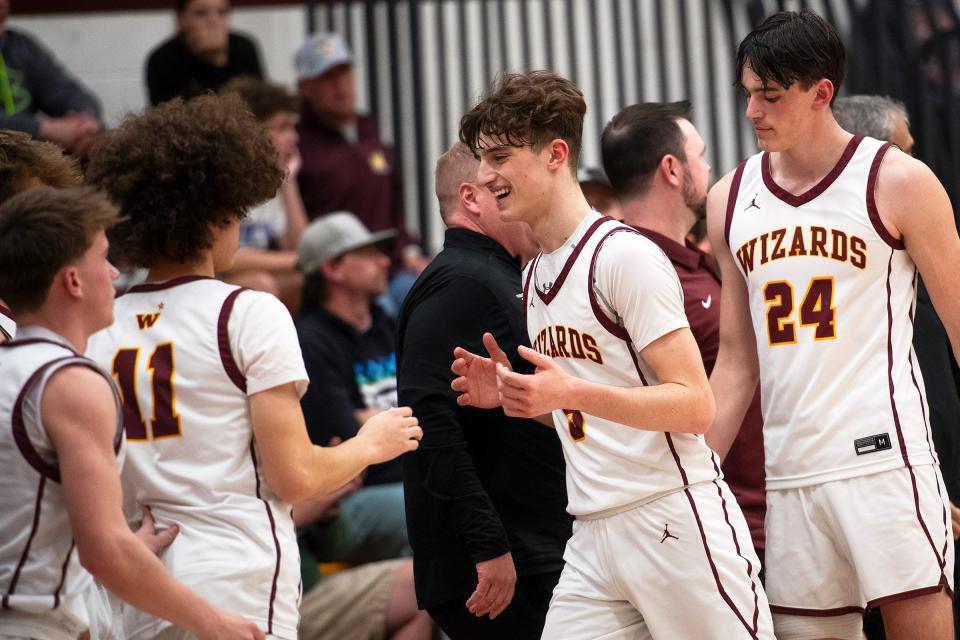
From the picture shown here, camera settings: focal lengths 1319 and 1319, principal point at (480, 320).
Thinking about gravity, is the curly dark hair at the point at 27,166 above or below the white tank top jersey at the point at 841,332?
above

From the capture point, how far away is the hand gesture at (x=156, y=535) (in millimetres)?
3164

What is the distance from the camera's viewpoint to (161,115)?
3.44 m

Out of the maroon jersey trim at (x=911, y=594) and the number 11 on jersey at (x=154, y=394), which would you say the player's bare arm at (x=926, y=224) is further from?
the number 11 on jersey at (x=154, y=394)

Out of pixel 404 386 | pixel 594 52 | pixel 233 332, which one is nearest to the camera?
pixel 233 332

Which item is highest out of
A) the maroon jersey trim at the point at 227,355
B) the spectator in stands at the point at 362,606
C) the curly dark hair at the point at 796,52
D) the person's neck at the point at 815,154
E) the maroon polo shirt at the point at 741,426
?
the curly dark hair at the point at 796,52

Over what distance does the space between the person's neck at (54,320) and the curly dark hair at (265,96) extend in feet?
14.4

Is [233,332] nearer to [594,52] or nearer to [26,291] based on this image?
[26,291]

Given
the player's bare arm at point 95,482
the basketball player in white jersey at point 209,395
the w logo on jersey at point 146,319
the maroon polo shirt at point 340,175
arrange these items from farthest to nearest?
the maroon polo shirt at point 340,175 < the w logo on jersey at point 146,319 < the basketball player in white jersey at point 209,395 < the player's bare arm at point 95,482

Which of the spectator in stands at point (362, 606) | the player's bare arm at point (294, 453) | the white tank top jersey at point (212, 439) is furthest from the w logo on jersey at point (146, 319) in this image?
the spectator in stands at point (362, 606)

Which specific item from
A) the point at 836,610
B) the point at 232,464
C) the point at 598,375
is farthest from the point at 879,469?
the point at 232,464

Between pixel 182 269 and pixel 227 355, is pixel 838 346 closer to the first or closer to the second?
pixel 227 355

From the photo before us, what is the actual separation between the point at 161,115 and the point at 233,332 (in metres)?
0.67

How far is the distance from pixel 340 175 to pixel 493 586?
451 cm

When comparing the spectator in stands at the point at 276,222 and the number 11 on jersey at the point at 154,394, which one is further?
the spectator in stands at the point at 276,222
